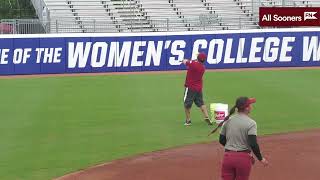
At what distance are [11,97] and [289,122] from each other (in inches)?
431

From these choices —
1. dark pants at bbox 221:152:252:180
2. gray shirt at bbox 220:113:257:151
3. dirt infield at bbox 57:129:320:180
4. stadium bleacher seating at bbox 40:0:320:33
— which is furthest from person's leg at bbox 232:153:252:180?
stadium bleacher seating at bbox 40:0:320:33

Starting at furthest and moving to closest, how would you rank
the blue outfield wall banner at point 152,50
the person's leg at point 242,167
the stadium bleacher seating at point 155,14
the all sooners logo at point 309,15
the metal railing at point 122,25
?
the all sooners logo at point 309,15
the stadium bleacher seating at point 155,14
the metal railing at point 122,25
the blue outfield wall banner at point 152,50
the person's leg at point 242,167

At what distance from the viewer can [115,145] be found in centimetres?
1333

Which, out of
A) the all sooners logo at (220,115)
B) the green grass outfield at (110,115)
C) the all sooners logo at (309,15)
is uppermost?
the all sooners logo at (309,15)

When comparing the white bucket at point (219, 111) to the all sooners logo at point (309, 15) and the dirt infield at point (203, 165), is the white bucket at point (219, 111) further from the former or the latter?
the all sooners logo at point (309, 15)

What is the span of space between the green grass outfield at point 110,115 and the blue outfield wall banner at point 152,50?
299 centimetres

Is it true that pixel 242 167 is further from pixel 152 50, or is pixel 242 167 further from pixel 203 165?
pixel 152 50

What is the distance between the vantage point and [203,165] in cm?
1141

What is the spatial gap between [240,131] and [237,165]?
47 centimetres

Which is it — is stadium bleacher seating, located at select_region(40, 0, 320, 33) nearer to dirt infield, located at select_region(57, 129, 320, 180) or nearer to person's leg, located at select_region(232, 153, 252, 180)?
dirt infield, located at select_region(57, 129, 320, 180)

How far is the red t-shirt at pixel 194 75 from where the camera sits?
49.4 ft

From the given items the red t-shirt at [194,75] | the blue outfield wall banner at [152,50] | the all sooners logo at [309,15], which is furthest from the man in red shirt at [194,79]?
the all sooners logo at [309,15]

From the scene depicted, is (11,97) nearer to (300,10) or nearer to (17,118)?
(17,118)

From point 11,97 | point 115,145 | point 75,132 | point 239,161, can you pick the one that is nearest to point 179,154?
point 115,145
